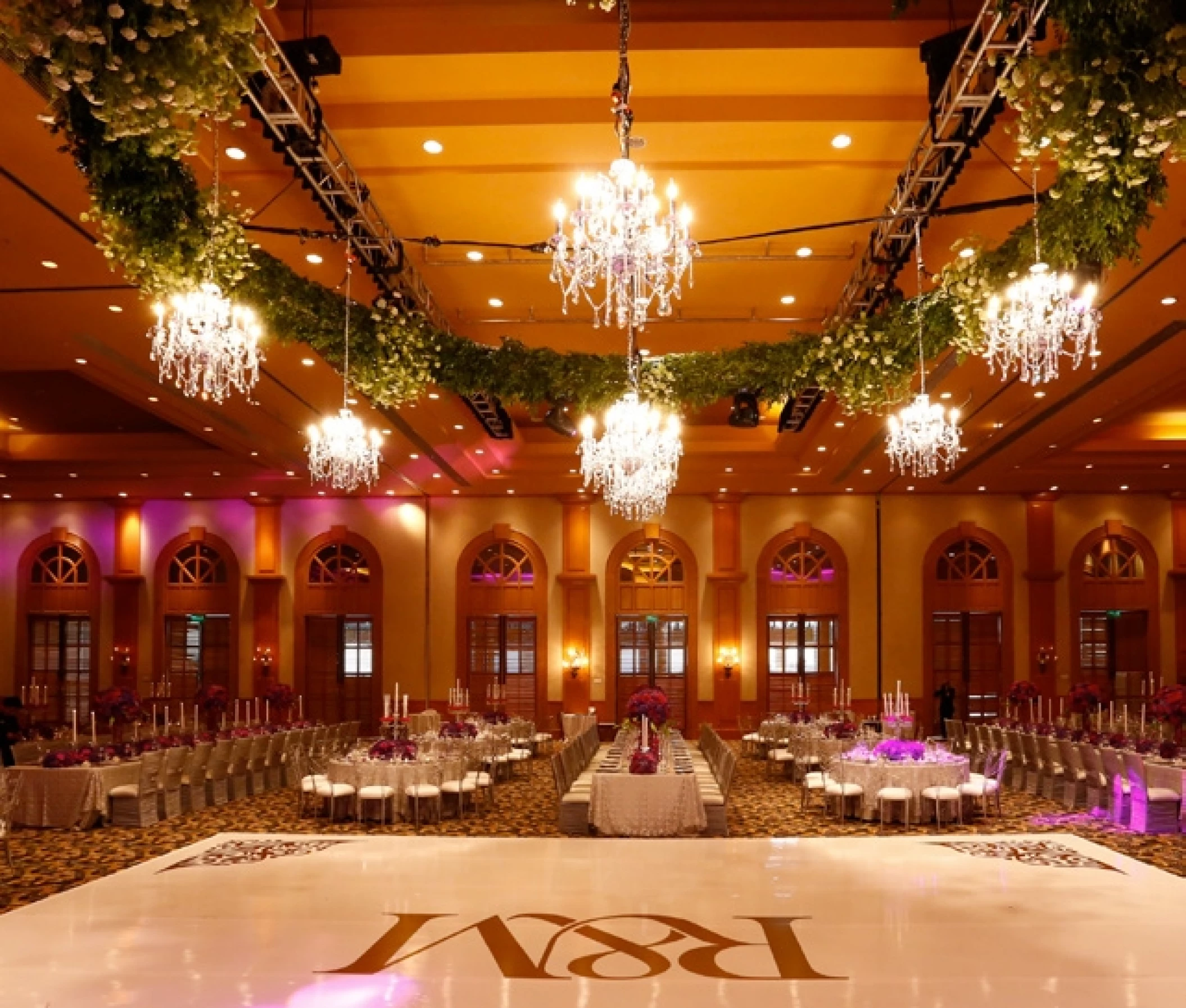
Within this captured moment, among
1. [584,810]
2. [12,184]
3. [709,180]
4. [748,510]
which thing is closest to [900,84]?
[709,180]

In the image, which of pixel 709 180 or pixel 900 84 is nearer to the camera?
pixel 900 84

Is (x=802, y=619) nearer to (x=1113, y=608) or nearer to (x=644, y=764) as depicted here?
(x=1113, y=608)

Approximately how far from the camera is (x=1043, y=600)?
2145cm

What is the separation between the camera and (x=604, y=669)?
2177 cm

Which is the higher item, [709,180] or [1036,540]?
[709,180]

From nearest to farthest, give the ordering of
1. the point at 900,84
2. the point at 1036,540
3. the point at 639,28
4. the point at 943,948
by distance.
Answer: the point at 943,948
the point at 639,28
the point at 900,84
the point at 1036,540

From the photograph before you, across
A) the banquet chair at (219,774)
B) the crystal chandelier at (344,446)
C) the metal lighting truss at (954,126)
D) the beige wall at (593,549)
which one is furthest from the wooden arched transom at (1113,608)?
the crystal chandelier at (344,446)

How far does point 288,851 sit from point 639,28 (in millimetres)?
6077

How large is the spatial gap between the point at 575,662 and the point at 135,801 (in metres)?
11.3

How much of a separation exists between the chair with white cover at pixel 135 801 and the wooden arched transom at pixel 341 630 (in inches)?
430

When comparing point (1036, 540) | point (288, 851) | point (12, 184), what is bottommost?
point (288, 851)

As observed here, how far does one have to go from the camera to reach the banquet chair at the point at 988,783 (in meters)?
11.0

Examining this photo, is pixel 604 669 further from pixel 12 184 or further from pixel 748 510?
pixel 12 184

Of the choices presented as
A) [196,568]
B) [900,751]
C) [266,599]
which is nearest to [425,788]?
[900,751]
